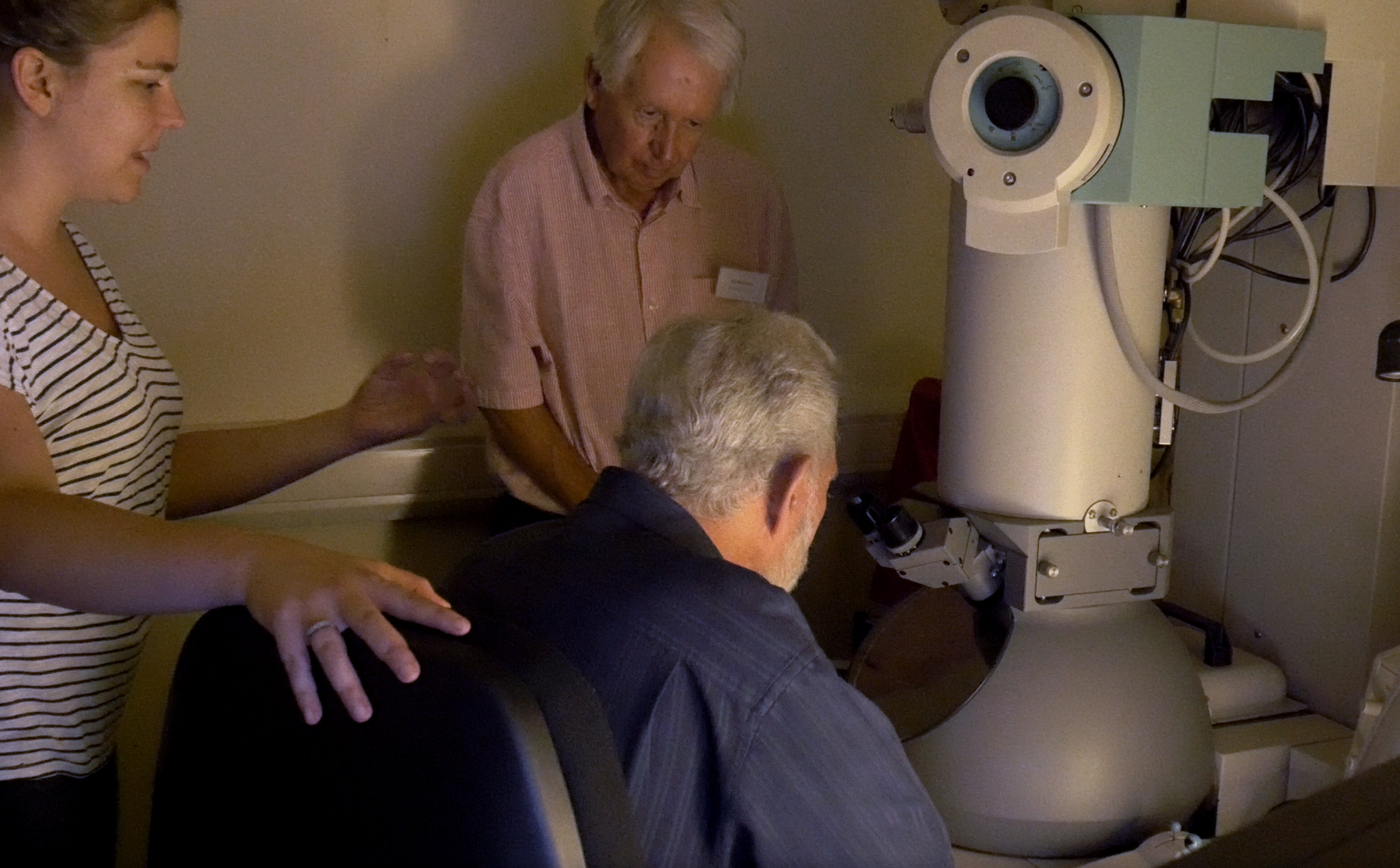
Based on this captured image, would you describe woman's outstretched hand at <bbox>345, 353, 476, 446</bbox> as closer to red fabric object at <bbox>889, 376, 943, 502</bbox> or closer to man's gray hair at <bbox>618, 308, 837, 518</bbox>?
man's gray hair at <bbox>618, 308, 837, 518</bbox>

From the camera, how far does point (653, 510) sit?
1.09 metres

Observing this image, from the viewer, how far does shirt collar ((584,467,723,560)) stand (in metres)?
1.08

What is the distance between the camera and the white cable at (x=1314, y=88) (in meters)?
1.28

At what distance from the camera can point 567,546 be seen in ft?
3.48

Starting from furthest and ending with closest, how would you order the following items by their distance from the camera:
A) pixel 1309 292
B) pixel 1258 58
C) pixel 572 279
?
pixel 572 279
pixel 1309 292
pixel 1258 58

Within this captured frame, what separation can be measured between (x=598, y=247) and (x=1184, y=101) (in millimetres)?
910

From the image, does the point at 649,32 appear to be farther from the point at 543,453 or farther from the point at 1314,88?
the point at 1314,88

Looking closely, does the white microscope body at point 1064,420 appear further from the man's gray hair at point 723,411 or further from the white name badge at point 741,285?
the white name badge at point 741,285

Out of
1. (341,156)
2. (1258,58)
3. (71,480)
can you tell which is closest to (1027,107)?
(1258,58)

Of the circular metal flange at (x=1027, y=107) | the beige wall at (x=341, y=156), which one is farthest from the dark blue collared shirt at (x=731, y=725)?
the beige wall at (x=341, y=156)

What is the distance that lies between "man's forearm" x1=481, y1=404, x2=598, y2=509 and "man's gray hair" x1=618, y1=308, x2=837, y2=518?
0.63 m

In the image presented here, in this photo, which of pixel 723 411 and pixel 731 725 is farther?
pixel 723 411

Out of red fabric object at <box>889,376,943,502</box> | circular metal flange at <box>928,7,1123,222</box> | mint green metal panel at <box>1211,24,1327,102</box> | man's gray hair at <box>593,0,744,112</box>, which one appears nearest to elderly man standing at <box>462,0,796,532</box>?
man's gray hair at <box>593,0,744,112</box>

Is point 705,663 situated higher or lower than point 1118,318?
lower
